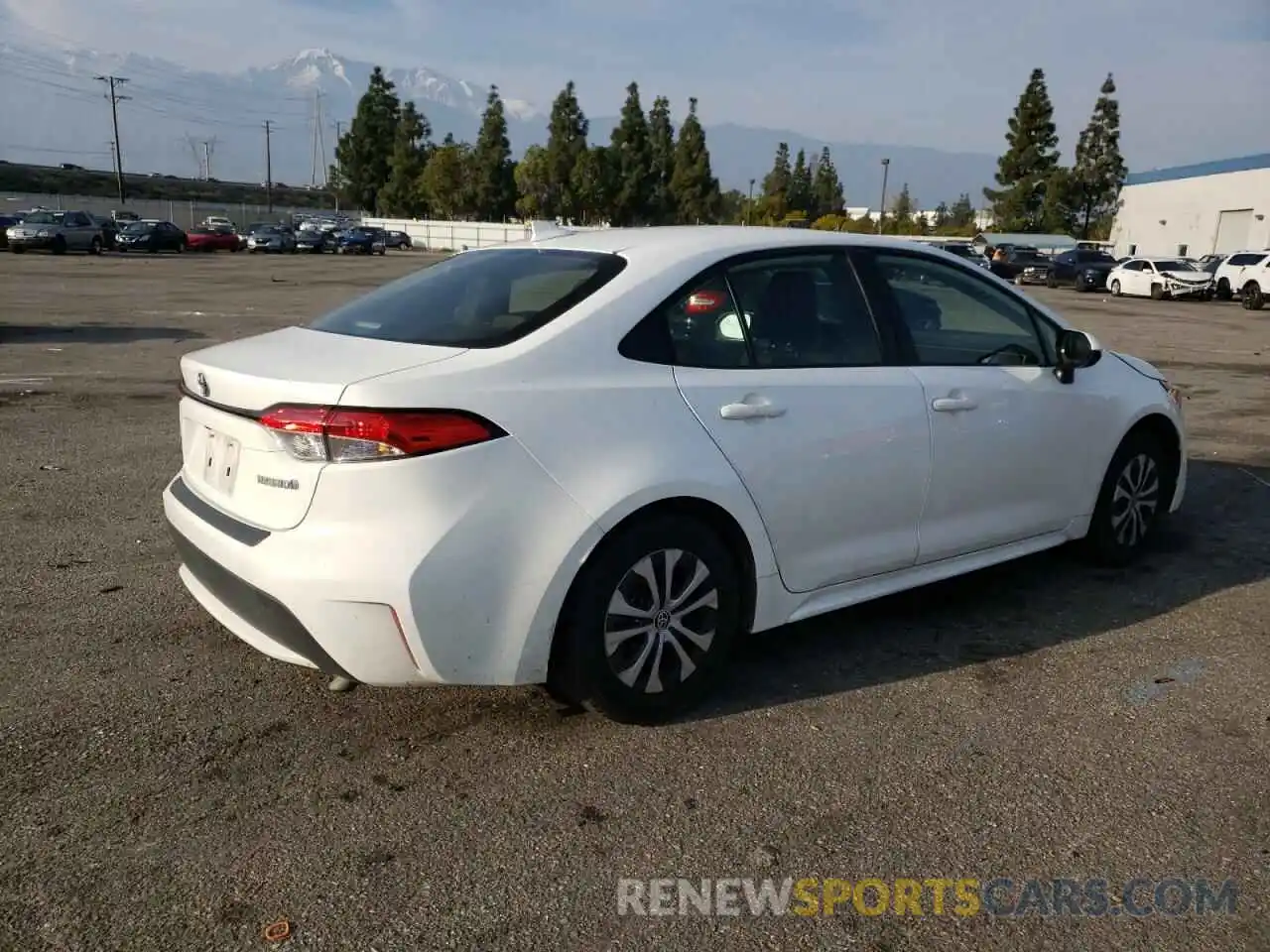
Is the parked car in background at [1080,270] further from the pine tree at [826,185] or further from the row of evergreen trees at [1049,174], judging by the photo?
the pine tree at [826,185]

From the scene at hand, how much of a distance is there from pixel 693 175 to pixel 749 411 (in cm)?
7730

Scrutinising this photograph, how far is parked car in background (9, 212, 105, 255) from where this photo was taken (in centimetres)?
3844

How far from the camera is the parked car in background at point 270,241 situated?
53.6 meters

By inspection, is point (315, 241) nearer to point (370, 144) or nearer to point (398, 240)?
point (398, 240)

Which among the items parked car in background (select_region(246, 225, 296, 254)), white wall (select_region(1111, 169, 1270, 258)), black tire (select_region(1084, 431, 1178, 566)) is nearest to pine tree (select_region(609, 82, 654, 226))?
parked car in background (select_region(246, 225, 296, 254))

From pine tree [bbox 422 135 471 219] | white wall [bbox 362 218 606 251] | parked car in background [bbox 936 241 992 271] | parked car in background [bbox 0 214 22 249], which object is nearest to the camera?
parked car in background [bbox 936 241 992 271]

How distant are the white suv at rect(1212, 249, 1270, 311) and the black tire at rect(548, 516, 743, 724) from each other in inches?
1275

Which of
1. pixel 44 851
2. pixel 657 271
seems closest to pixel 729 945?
pixel 44 851

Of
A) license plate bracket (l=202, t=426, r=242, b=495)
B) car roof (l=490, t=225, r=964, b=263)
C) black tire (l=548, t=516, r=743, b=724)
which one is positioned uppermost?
car roof (l=490, t=225, r=964, b=263)

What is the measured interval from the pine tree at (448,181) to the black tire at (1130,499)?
249 feet

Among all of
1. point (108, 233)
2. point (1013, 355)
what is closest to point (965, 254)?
point (1013, 355)

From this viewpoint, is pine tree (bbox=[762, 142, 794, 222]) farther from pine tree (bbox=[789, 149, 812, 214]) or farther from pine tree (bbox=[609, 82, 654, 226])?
pine tree (bbox=[609, 82, 654, 226])

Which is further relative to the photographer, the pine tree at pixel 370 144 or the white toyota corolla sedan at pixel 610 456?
the pine tree at pixel 370 144

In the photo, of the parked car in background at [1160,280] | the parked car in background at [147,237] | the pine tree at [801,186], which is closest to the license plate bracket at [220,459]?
the parked car in background at [1160,280]
